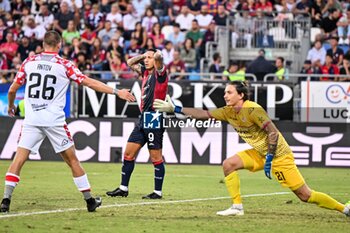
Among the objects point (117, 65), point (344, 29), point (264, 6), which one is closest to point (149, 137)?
point (117, 65)

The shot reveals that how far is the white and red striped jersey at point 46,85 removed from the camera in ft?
38.8

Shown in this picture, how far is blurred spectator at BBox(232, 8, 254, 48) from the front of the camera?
28628 mm

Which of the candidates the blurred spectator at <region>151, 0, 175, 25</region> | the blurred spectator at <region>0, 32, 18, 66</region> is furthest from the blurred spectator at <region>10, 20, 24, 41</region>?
the blurred spectator at <region>151, 0, 175, 25</region>

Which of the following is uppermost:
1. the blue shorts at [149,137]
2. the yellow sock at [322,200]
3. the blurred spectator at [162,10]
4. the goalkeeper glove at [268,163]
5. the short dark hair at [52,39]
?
the short dark hair at [52,39]

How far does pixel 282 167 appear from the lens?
12016 millimetres

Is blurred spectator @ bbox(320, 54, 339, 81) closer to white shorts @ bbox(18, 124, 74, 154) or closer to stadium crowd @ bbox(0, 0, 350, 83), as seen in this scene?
stadium crowd @ bbox(0, 0, 350, 83)

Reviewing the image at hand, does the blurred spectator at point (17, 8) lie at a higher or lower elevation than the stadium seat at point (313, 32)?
higher

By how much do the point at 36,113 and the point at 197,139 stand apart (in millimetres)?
10284

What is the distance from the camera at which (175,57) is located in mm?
26922

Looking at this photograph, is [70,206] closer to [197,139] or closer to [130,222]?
[130,222]

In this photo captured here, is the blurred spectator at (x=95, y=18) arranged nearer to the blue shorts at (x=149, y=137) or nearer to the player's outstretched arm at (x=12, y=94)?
the blue shorts at (x=149, y=137)

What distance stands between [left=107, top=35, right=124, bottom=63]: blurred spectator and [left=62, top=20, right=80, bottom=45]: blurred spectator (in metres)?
1.70

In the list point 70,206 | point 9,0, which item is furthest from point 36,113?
point 9,0

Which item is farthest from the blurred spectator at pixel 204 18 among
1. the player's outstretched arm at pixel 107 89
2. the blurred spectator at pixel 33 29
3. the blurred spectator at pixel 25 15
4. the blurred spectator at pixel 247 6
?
the player's outstretched arm at pixel 107 89
